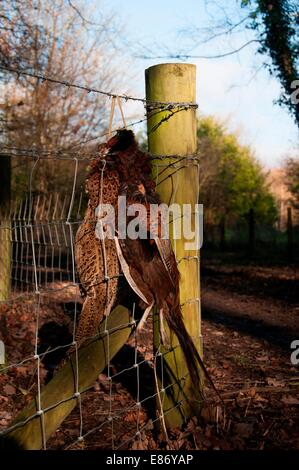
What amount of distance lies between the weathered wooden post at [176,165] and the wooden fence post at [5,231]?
3.27 m

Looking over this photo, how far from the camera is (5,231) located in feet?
19.7

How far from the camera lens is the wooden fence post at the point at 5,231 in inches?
232

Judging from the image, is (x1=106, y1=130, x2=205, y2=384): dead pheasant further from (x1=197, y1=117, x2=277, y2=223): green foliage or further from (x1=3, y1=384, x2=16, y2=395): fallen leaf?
(x1=197, y1=117, x2=277, y2=223): green foliage

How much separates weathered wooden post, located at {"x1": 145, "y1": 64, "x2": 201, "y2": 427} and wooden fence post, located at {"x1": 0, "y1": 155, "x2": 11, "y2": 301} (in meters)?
3.27

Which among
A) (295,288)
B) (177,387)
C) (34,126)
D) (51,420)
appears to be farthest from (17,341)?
(34,126)

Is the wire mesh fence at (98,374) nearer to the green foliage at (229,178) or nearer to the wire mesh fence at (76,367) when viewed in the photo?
the wire mesh fence at (76,367)

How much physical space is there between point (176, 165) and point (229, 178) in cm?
2885

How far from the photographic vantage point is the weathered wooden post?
3018mm

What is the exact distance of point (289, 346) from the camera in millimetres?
5141

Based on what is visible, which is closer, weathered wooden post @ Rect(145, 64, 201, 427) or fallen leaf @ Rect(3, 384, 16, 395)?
weathered wooden post @ Rect(145, 64, 201, 427)

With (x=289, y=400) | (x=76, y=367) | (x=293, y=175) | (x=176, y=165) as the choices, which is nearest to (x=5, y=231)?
(x=176, y=165)

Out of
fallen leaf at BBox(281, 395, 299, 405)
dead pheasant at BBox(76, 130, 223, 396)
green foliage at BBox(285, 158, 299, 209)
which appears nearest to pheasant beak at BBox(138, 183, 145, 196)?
dead pheasant at BBox(76, 130, 223, 396)

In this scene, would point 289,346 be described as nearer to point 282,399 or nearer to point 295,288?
point 282,399
